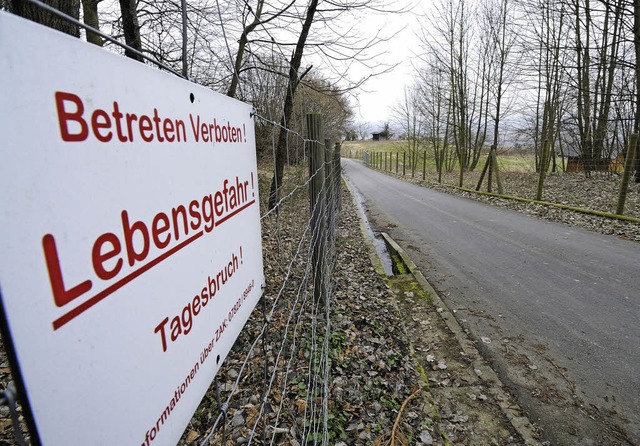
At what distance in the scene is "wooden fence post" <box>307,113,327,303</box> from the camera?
3395 millimetres

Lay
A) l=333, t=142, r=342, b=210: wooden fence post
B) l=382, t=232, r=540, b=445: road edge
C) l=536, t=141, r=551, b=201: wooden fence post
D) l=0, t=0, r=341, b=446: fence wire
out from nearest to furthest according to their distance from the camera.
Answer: l=0, t=0, r=341, b=446: fence wire → l=382, t=232, r=540, b=445: road edge → l=333, t=142, r=342, b=210: wooden fence post → l=536, t=141, r=551, b=201: wooden fence post

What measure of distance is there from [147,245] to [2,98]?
360 millimetres

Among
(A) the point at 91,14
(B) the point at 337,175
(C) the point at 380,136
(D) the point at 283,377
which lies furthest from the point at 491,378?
(C) the point at 380,136

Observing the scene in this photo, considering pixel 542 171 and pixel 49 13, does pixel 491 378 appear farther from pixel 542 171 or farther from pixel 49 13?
pixel 542 171

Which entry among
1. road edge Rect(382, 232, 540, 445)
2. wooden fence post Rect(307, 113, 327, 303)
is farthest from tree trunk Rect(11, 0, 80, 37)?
road edge Rect(382, 232, 540, 445)

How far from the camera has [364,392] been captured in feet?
9.86

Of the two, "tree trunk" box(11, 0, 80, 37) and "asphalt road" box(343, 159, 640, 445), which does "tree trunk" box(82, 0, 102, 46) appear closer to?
"tree trunk" box(11, 0, 80, 37)

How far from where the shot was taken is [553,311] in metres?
4.18

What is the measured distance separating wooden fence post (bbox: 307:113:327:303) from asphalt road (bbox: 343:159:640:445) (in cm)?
186

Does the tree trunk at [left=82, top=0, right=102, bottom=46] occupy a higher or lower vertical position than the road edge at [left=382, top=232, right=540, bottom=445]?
higher

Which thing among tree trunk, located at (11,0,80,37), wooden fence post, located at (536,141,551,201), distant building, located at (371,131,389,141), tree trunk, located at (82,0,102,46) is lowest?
wooden fence post, located at (536,141,551,201)

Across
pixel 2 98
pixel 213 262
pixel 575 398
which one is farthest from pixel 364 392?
pixel 2 98

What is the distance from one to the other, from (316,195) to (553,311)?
3253 millimetres

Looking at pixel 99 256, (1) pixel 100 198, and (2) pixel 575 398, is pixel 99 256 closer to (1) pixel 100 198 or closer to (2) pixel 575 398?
(1) pixel 100 198
